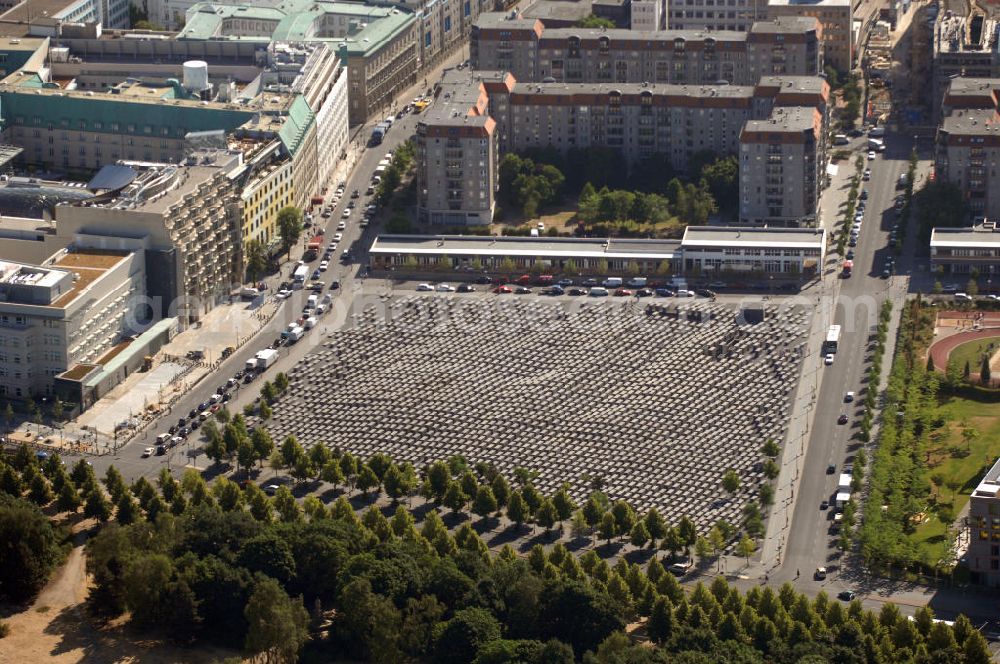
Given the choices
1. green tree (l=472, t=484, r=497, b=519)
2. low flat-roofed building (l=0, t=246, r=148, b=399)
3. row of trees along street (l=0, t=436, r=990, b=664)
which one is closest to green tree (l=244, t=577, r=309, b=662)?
row of trees along street (l=0, t=436, r=990, b=664)

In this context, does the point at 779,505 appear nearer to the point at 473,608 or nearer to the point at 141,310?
the point at 473,608

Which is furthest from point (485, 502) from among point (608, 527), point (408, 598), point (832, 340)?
point (832, 340)

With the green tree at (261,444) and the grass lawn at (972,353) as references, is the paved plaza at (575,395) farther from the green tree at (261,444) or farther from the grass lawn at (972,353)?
the grass lawn at (972,353)

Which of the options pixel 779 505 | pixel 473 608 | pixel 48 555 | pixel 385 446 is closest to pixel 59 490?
pixel 48 555

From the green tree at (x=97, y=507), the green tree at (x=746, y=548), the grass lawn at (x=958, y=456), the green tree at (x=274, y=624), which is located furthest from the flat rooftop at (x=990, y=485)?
the green tree at (x=97, y=507)

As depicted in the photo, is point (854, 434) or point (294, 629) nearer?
point (294, 629)

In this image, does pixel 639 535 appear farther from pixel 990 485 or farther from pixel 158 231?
pixel 158 231
